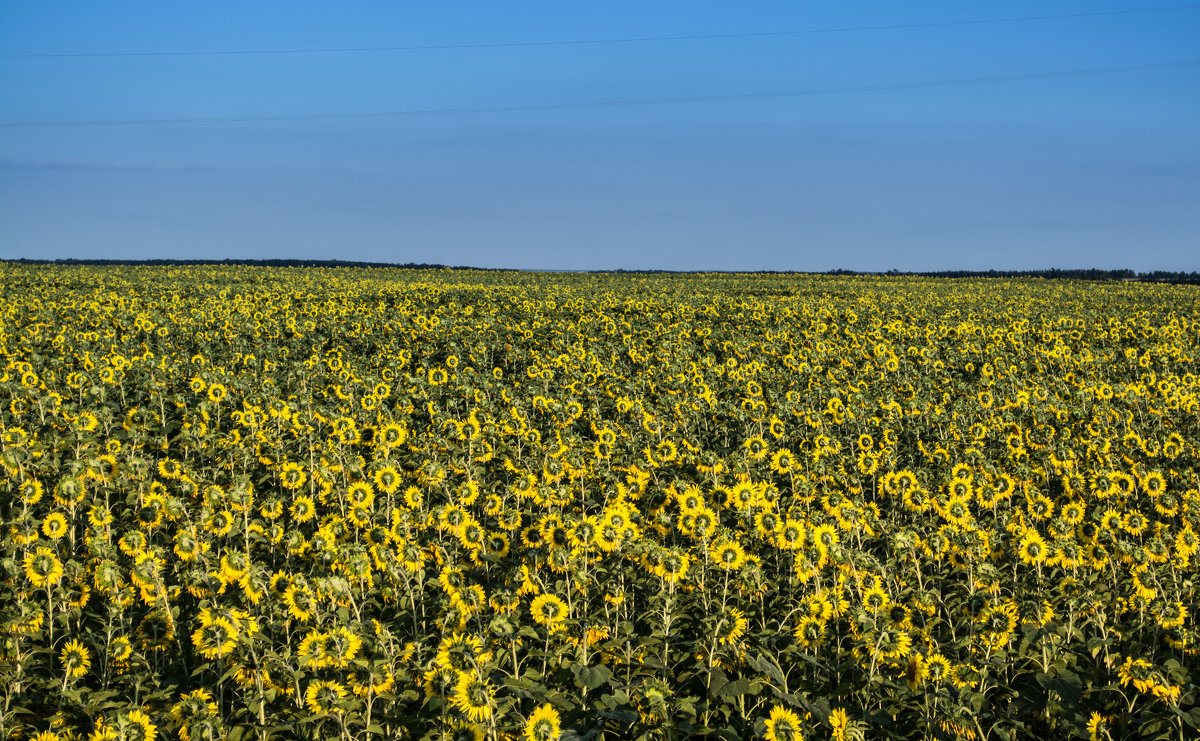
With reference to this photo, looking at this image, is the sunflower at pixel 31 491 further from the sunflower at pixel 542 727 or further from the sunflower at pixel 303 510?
the sunflower at pixel 542 727

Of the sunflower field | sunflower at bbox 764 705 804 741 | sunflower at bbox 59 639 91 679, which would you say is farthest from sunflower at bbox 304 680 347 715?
sunflower at bbox 764 705 804 741

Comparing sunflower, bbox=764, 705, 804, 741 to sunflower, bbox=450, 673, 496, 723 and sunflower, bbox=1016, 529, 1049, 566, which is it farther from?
sunflower, bbox=1016, 529, 1049, 566

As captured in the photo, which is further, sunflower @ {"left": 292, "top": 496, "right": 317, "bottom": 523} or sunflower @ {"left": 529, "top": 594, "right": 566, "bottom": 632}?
sunflower @ {"left": 292, "top": 496, "right": 317, "bottom": 523}

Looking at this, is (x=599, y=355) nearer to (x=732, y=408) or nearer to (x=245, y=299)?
(x=732, y=408)

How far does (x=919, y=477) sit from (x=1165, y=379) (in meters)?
7.80

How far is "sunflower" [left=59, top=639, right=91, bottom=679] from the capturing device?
3.86 m

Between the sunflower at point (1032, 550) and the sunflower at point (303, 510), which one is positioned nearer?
the sunflower at point (1032, 550)

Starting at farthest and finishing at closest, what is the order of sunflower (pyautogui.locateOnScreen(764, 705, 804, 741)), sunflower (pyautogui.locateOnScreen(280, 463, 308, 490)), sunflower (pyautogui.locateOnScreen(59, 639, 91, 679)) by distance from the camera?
1. sunflower (pyautogui.locateOnScreen(280, 463, 308, 490))
2. sunflower (pyautogui.locateOnScreen(59, 639, 91, 679))
3. sunflower (pyautogui.locateOnScreen(764, 705, 804, 741))

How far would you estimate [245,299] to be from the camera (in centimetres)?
2311

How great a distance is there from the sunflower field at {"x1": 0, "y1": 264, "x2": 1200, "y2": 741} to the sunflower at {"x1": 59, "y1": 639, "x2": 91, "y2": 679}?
0.10ft

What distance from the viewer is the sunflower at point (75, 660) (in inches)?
152

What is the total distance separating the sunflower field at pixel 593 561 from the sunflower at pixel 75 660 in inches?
1.2

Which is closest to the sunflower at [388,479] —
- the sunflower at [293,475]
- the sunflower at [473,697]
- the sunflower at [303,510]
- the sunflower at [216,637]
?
the sunflower at [303,510]

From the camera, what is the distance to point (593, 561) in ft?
16.7
